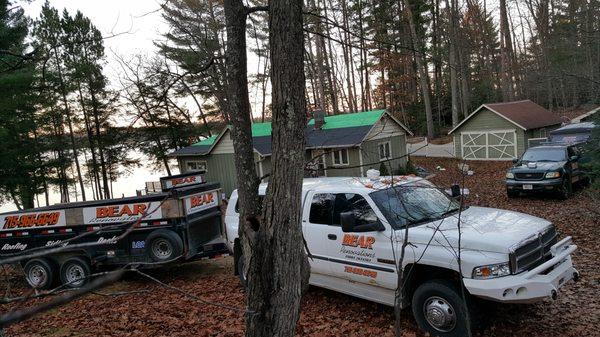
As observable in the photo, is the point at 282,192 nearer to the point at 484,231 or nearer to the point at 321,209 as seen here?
the point at 484,231

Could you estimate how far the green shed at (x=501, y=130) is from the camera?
24016 mm

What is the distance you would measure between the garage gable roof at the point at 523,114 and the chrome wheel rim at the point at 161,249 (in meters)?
21.8

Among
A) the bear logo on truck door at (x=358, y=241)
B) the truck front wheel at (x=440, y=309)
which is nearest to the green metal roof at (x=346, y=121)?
the bear logo on truck door at (x=358, y=241)

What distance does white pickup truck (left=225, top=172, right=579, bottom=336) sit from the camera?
478 centimetres

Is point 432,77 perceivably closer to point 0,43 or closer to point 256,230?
point 0,43

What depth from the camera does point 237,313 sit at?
Result: 266 inches

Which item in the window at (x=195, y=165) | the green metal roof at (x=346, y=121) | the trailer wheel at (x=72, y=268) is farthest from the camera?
the window at (x=195, y=165)

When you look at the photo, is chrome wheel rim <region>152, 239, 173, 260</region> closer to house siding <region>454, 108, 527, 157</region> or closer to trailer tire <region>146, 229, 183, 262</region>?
trailer tire <region>146, 229, 183, 262</region>

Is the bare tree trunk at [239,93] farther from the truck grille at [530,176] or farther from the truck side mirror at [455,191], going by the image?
the truck grille at [530,176]

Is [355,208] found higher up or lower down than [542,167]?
higher up

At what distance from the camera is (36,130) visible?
26.7m

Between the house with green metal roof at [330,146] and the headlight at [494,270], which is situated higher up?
the house with green metal roof at [330,146]

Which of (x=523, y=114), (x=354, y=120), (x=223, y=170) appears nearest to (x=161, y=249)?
(x=223, y=170)

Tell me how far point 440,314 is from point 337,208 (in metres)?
2.14
